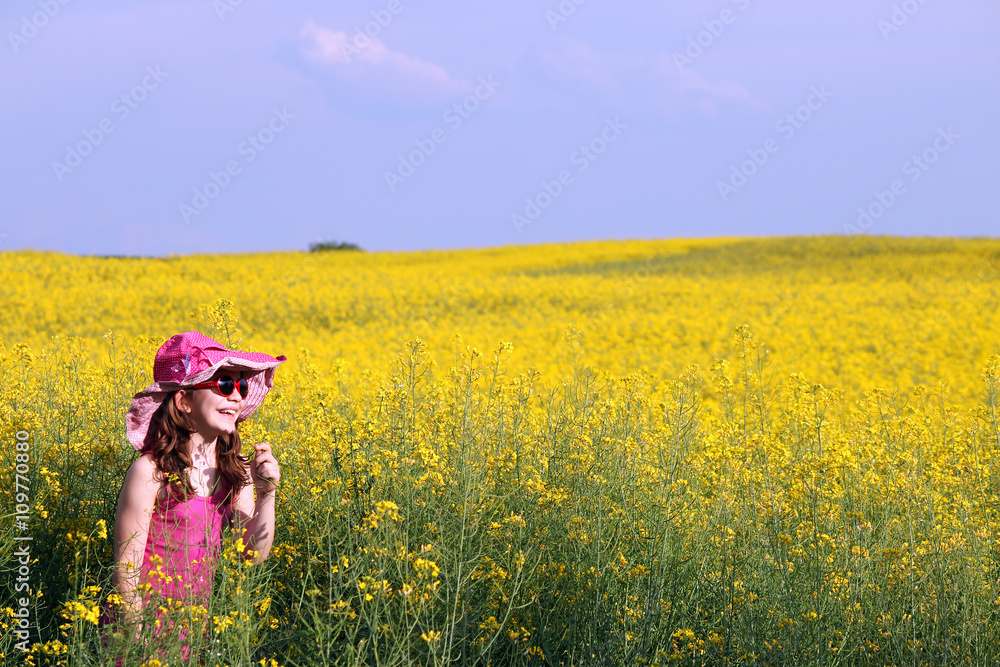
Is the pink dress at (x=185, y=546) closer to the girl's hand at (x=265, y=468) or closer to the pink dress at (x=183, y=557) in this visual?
the pink dress at (x=183, y=557)

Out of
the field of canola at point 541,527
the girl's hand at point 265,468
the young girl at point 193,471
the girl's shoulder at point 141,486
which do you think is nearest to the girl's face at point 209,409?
the young girl at point 193,471

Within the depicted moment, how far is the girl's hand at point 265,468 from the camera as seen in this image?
10.4 ft

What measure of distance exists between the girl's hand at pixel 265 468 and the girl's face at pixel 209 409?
0.17m

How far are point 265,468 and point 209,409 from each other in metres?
0.33

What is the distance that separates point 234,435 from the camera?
334cm

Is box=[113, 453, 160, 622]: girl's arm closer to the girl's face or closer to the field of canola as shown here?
the field of canola

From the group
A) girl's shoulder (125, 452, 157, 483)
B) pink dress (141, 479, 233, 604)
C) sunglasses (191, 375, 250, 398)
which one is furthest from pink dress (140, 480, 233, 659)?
sunglasses (191, 375, 250, 398)

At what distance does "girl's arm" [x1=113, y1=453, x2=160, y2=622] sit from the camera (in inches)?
112

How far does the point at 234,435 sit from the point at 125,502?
513 millimetres

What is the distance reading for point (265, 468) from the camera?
315 cm

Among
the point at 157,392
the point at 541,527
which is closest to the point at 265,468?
the point at 157,392

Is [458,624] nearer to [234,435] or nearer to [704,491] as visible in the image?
[234,435]

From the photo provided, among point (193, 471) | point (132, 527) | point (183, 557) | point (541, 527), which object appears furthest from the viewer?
point (541, 527)

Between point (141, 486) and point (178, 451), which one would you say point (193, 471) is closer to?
point (178, 451)
